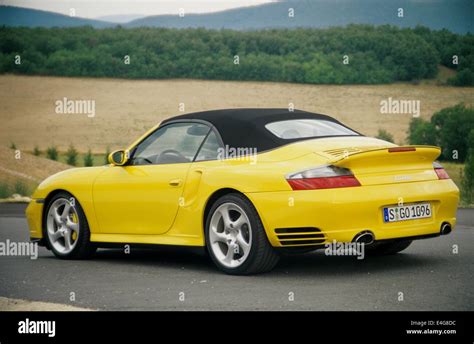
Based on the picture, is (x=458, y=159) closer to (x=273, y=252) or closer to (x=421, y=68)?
(x=421, y=68)

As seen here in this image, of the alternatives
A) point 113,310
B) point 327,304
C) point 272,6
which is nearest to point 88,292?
point 113,310

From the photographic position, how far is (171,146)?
31.0 feet

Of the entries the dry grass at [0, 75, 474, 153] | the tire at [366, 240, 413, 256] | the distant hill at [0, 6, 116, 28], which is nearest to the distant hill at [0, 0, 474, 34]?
the distant hill at [0, 6, 116, 28]

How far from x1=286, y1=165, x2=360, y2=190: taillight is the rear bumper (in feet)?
0.14

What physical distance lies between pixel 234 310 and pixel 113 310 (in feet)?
2.99

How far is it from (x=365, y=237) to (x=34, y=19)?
61.4 meters

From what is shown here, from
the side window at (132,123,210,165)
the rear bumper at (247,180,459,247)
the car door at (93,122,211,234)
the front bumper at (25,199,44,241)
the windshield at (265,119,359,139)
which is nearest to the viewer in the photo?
the rear bumper at (247,180,459,247)

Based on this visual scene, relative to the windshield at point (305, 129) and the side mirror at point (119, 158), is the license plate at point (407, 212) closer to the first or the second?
the windshield at point (305, 129)

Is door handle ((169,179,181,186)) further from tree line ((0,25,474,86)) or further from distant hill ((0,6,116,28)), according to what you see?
distant hill ((0,6,116,28))

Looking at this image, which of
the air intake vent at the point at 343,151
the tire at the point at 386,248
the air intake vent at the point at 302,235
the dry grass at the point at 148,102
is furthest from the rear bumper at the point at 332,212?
the dry grass at the point at 148,102

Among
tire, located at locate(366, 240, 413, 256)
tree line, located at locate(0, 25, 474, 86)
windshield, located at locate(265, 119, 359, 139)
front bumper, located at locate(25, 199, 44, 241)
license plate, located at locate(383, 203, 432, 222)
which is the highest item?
tree line, located at locate(0, 25, 474, 86)

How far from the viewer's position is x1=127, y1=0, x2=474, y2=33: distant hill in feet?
198

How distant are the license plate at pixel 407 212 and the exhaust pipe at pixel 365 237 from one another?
0.66 feet

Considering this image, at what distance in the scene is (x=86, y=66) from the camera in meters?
62.8
